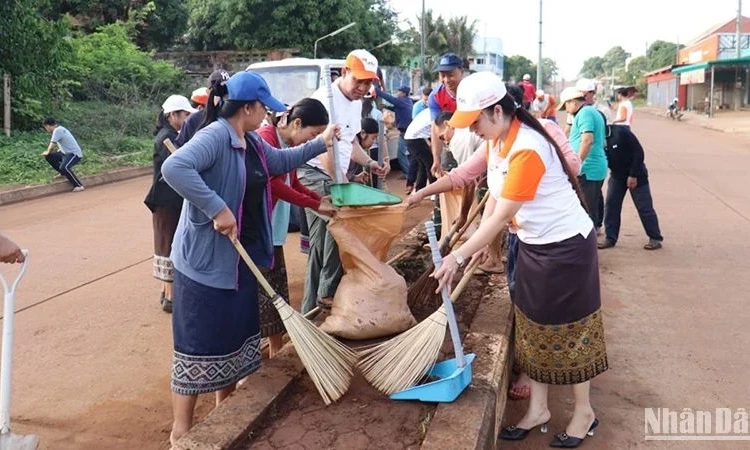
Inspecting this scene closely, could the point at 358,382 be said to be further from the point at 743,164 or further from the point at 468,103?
the point at 743,164

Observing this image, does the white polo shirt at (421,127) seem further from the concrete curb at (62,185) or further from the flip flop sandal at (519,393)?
the concrete curb at (62,185)

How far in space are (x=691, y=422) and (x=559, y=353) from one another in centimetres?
99

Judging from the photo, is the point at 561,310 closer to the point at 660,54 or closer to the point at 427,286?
the point at 427,286

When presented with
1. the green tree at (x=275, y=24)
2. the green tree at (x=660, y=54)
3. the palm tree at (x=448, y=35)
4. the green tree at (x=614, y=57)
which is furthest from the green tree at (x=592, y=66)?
the green tree at (x=275, y=24)

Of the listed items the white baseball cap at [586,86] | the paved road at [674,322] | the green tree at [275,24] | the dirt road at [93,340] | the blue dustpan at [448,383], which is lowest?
the paved road at [674,322]

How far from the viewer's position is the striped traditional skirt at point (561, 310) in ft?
9.56

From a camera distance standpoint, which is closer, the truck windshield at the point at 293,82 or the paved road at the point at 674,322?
the paved road at the point at 674,322

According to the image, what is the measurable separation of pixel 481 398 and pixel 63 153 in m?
10.4

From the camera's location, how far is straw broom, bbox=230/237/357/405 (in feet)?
9.71

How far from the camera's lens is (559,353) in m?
3.03

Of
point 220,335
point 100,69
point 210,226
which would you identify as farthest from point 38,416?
point 100,69

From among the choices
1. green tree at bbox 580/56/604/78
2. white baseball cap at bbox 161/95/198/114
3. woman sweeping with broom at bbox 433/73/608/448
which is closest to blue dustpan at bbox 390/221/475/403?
woman sweeping with broom at bbox 433/73/608/448

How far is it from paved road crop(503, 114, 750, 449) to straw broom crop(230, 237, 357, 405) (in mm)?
894

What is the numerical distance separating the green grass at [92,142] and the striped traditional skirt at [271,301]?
9169 mm
